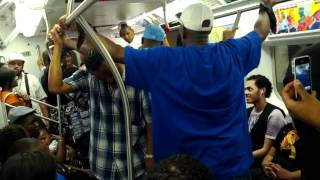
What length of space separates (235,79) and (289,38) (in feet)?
7.30

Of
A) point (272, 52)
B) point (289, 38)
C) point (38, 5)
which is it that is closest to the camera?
point (38, 5)

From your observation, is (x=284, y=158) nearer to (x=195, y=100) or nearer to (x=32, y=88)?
(x=195, y=100)

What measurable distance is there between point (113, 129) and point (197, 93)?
0.78 meters

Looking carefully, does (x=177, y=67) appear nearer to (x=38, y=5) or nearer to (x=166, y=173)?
(x=166, y=173)

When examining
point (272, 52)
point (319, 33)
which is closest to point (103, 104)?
point (319, 33)

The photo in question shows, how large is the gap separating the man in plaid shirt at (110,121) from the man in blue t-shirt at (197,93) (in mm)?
507


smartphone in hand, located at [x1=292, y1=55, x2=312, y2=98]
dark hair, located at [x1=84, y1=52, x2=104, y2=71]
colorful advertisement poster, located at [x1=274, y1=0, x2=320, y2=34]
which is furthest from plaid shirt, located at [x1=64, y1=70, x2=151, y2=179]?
colorful advertisement poster, located at [x1=274, y1=0, x2=320, y2=34]

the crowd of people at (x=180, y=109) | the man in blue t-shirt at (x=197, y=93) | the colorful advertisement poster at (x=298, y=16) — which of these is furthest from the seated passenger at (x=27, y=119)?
the colorful advertisement poster at (x=298, y=16)

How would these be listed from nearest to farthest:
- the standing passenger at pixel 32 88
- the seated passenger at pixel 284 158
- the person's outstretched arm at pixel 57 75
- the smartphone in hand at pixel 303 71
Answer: the smartphone in hand at pixel 303 71
the person's outstretched arm at pixel 57 75
the seated passenger at pixel 284 158
the standing passenger at pixel 32 88

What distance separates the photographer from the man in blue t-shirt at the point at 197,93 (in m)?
1.94

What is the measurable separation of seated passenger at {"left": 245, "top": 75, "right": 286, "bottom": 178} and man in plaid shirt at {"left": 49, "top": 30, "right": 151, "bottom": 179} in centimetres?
151

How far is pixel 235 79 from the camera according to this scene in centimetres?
208

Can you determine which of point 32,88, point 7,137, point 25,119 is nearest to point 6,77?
point 25,119

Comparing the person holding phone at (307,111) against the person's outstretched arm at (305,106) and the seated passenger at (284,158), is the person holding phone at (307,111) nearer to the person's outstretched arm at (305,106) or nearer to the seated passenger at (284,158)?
the person's outstretched arm at (305,106)
